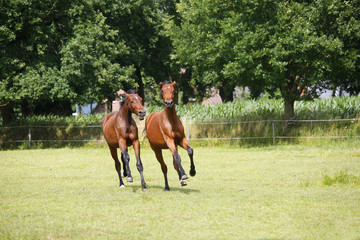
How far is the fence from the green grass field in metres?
7.75

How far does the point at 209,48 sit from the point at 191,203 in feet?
61.3

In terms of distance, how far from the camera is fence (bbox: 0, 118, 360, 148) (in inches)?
1071

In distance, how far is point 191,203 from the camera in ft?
34.1

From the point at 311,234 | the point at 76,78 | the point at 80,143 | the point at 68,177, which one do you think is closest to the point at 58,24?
the point at 76,78

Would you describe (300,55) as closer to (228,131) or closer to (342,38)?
(342,38)

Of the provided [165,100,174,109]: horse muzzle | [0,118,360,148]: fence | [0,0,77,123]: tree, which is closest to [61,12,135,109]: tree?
[0,0,77,123]: tree

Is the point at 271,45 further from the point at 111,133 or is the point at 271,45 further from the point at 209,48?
the point at 111,133

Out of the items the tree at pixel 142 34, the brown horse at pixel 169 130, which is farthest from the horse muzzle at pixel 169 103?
the tree at pixel 142 34

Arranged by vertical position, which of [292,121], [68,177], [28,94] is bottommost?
[68,177]

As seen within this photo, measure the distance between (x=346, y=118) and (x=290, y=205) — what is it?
66.9 feet

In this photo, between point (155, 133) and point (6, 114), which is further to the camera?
point (6, 114)

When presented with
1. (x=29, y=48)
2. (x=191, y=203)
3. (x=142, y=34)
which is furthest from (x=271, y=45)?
(x=142, y=34)

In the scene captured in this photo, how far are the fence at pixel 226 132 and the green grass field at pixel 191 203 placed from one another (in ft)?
25.4

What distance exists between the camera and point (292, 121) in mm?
28250
